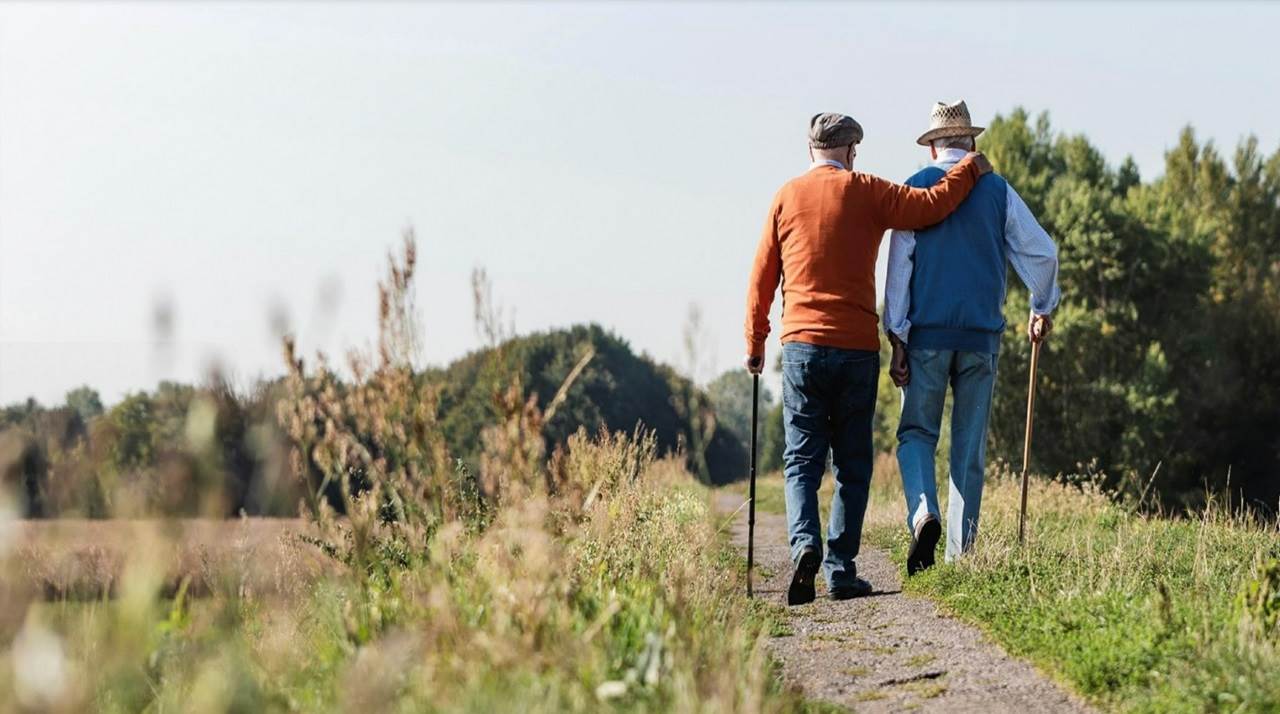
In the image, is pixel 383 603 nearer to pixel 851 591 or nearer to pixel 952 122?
pixel 851 591

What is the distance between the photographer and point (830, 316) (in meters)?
6.25

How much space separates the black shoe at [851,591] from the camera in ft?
21.1

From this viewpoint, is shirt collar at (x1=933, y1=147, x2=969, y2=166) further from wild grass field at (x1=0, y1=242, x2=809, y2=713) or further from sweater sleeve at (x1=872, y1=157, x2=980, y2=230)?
wild grass field at (x1=0, y1=242, x2=809, y2=713)

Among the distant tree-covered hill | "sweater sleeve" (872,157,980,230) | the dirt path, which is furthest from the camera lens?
the distant tree-covered hill

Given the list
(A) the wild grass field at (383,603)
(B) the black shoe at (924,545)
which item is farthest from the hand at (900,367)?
(A) the wild grass field at (383,603)

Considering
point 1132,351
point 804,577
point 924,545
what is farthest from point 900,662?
point 1132,351

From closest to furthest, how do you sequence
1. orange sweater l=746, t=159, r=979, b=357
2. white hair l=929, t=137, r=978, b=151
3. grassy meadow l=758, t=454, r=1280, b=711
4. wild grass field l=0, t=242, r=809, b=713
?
wild grass field l=0, t=242, r=809, b=713 → grassy meadow l=758, t=454, r=1280, b=711 → orange sweater l=746, t=159, r=979, b=357 → white hair l=929, t=137, r=978, b=151

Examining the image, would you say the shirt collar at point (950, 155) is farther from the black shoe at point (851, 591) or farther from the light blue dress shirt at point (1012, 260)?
the black shoe at point (851, 591)

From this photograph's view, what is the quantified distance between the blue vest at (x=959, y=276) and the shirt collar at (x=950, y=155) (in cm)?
11

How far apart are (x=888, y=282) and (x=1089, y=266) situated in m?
25.1

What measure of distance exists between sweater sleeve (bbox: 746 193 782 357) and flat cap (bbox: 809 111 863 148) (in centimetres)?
36

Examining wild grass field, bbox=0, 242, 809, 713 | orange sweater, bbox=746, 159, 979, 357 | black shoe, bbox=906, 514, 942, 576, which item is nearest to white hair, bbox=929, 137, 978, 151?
orange sweater, bbox=746, 159, 979, 357

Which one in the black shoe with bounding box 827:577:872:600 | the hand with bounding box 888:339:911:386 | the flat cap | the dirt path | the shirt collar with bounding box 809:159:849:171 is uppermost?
the flat cap

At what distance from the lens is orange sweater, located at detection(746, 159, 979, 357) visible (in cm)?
625
